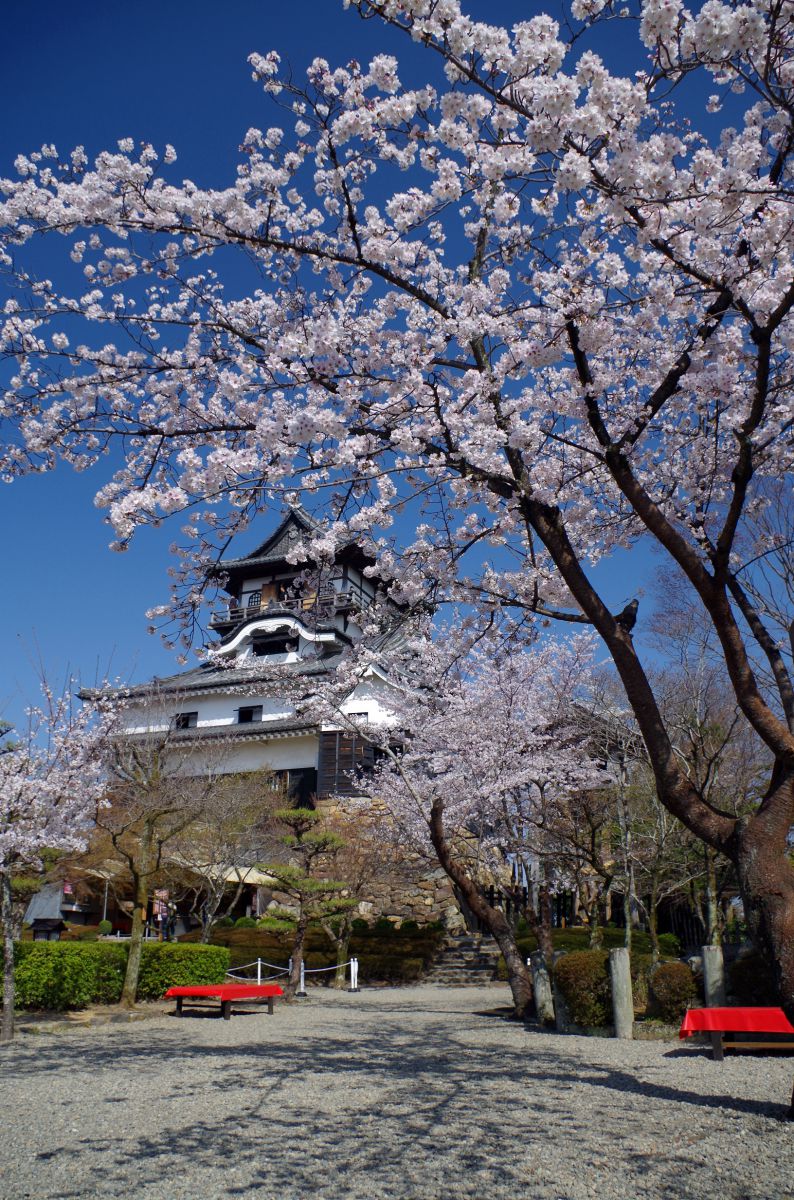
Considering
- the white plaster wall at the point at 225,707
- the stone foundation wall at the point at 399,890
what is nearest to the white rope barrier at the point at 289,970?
the stone foundation wall at the point at 399,890

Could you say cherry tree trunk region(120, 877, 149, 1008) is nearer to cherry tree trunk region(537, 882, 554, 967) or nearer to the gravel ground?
the gravel ground

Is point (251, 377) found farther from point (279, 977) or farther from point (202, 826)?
point (279, 977)

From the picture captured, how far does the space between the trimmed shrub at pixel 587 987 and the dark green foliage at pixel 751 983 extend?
1494 mm

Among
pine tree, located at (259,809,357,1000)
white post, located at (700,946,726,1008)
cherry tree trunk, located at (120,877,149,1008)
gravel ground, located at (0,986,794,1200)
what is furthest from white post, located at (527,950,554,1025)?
pine tree, located at (259,809,357,1000)

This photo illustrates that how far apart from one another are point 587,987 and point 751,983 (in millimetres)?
1856

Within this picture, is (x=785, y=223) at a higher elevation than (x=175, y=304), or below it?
below

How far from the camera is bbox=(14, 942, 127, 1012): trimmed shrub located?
11.5 m

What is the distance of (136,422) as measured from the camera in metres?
5.53

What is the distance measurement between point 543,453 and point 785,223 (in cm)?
253

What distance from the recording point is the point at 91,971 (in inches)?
468

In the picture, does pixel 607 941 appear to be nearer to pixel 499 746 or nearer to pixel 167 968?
pixel 499 746

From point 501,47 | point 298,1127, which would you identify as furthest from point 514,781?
point 501,47

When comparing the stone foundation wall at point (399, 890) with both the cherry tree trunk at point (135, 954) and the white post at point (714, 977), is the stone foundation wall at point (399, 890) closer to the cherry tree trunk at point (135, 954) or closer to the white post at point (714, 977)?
the cherry tree trunk at point (135, 954)

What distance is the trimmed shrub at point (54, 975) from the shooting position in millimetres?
11484
